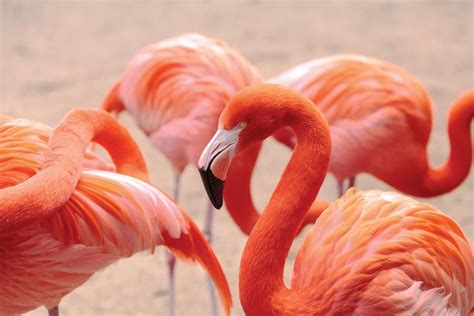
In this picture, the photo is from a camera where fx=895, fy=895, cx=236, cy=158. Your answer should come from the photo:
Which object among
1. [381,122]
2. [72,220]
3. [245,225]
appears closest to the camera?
[72,220]

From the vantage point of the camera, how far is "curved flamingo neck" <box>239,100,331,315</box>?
260 cm

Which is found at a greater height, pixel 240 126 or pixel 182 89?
pixel 240 126

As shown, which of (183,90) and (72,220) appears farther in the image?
(183,90)

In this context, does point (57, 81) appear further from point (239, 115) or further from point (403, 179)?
point (239, 115)

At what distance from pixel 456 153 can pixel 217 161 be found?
183 centimetres

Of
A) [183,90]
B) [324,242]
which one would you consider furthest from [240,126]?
[183,90]

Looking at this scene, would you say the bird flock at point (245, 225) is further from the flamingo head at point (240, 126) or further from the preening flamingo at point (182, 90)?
→ the preening flamingo at point (182, 90)

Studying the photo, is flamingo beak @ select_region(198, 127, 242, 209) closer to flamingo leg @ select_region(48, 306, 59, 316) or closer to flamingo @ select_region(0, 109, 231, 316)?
flamingo @ select_region(0, 109, 231, 316)

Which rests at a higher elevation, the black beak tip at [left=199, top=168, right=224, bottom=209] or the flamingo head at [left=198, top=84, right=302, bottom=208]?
the flamingo head at [left=198, top=84, right=302, bottom=208]

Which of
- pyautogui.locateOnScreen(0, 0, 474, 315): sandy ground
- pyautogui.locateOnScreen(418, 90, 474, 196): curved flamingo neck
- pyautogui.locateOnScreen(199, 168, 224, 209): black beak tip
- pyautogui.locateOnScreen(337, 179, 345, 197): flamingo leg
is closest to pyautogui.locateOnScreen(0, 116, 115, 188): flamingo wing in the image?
pyautogui.locateOnScreen(199, 168, 224, 209): black beak tip

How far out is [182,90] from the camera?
3.98 meters

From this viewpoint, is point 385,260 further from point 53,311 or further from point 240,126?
point 53,311

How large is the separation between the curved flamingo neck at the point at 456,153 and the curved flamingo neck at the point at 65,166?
1.45 metres

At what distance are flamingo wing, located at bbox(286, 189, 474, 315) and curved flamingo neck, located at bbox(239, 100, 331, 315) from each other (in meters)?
0.16
